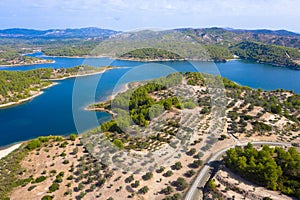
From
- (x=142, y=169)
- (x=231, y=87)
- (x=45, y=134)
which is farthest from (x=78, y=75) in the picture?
(x=142, y=169)

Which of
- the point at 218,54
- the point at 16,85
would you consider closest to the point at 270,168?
the point at 16,85

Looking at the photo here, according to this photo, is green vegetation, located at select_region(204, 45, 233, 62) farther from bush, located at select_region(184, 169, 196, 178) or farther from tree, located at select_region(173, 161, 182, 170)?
bush, located at select_region(184, 169, 196, 178)

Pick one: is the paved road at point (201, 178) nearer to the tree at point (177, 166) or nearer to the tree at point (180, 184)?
the tree at point (180, 184)

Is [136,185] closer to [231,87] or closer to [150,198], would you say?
[150,198]

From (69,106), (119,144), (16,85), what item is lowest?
(69,106)

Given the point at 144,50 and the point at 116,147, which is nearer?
the point at 116,147

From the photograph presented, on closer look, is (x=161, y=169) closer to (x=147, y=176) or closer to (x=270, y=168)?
(x=147, y=176)
